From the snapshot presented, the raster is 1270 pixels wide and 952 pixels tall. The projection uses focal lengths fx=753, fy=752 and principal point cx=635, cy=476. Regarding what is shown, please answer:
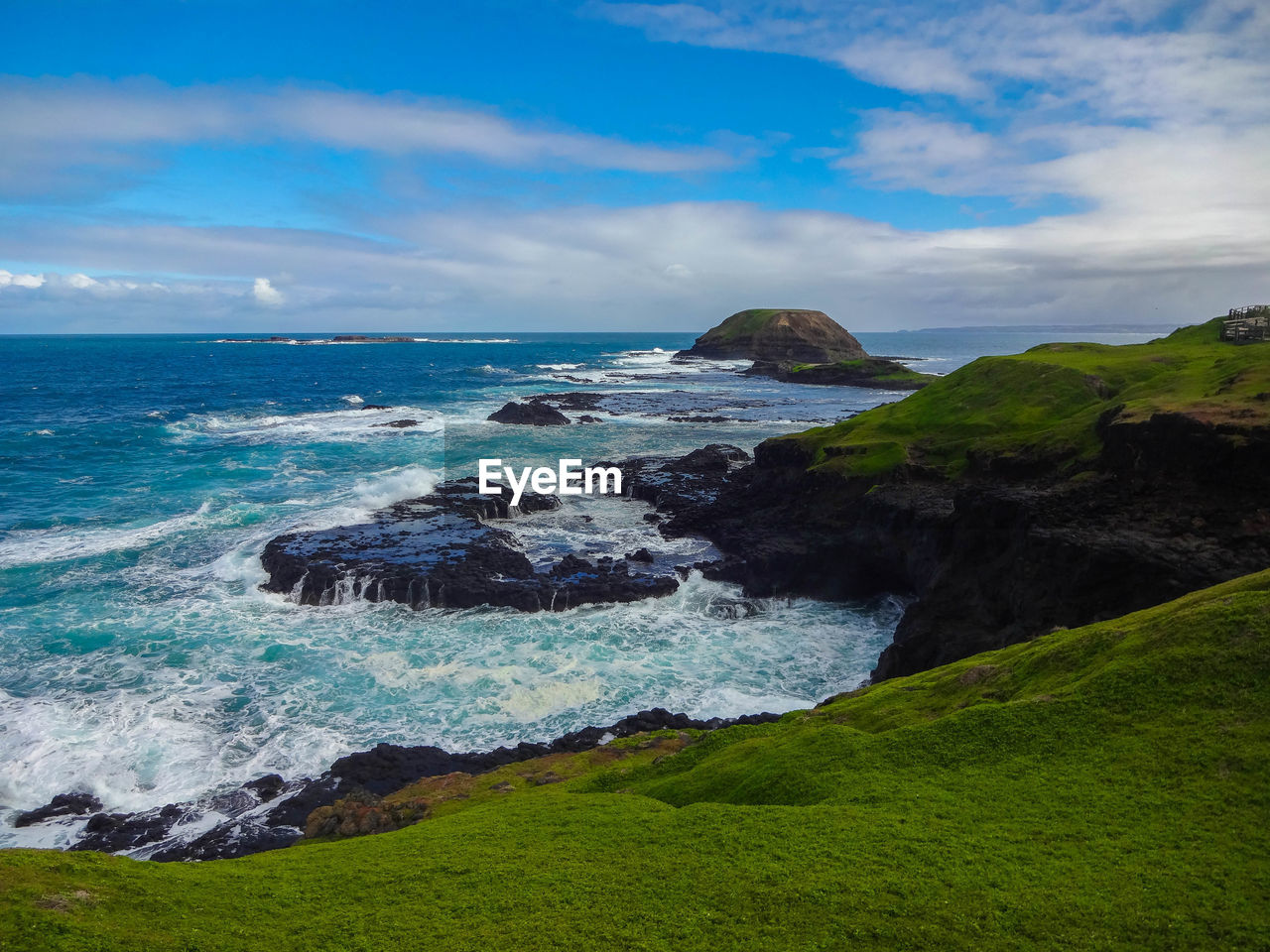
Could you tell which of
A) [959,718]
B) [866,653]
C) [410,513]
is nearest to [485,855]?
A: [959,718]

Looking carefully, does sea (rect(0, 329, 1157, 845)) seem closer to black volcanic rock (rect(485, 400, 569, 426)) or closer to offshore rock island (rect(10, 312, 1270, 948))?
offshore rock island (rect(10, 312, 1270, 948))

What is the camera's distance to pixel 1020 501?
30.0m

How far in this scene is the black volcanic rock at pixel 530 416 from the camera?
278ft

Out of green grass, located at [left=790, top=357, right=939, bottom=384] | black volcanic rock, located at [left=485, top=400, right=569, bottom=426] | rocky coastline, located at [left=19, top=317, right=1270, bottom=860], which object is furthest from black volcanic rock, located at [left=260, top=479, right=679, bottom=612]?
green grass, located at [left=790, top=357, right=939, bottom=384]

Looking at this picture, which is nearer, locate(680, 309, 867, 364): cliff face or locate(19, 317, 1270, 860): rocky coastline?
locate(19, 317, 1270, 860): rocky coastline

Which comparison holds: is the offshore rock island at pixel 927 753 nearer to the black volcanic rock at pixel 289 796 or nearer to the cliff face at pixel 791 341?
the black volcanic rock at pixel 289 796

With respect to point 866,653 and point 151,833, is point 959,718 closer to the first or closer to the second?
point 866,653

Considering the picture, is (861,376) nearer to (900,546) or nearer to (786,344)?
(786,344)

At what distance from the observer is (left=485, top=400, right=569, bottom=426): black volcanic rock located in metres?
84.7

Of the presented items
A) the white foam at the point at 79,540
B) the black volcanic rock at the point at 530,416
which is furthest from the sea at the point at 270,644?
the black volcanic rock at the point at 530,416

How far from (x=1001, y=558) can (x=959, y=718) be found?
16.9m

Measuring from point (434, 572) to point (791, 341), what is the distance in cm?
15652

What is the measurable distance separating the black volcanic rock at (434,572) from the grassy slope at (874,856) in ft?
64.5

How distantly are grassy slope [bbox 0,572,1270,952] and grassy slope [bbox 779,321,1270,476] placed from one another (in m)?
18.2
